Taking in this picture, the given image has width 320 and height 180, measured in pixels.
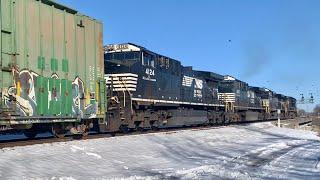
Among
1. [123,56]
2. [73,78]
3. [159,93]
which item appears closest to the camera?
[73,78]

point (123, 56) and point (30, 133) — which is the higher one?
point (123, 56)

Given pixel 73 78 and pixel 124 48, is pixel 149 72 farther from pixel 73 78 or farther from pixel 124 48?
pixel 73 78

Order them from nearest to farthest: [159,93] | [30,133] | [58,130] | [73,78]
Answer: [30,133] < [58,130] < [73,78] < [159,93]

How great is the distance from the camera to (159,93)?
23016mm

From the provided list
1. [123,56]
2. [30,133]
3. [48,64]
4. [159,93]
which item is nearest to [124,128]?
[123,56]

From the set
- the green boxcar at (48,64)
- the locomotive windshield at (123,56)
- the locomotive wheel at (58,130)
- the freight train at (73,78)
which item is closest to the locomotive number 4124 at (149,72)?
the freight train at (73,78)

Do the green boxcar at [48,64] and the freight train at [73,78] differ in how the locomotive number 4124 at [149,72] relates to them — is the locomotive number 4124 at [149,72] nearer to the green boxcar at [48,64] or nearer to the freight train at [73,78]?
the freight train at [73,78]

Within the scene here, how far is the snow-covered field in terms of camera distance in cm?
964

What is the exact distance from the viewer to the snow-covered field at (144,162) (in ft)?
31.6

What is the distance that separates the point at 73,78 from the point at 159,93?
8.39 m

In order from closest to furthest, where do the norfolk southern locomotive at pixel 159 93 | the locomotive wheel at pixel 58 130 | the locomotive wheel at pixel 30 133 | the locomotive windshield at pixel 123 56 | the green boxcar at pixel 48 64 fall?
the green boxcar at pixel 48 64 → the locomotive wheel at pixel 30 133 → the locomotive wheel at pixel 58 130 → the norfolk southern locomotive at pixel 159 93 → the locomotive windshield at pixel 123 56

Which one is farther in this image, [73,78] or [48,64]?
[73,78]

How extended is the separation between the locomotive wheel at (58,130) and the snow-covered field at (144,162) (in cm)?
144

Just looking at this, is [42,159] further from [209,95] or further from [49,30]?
[209,95]
